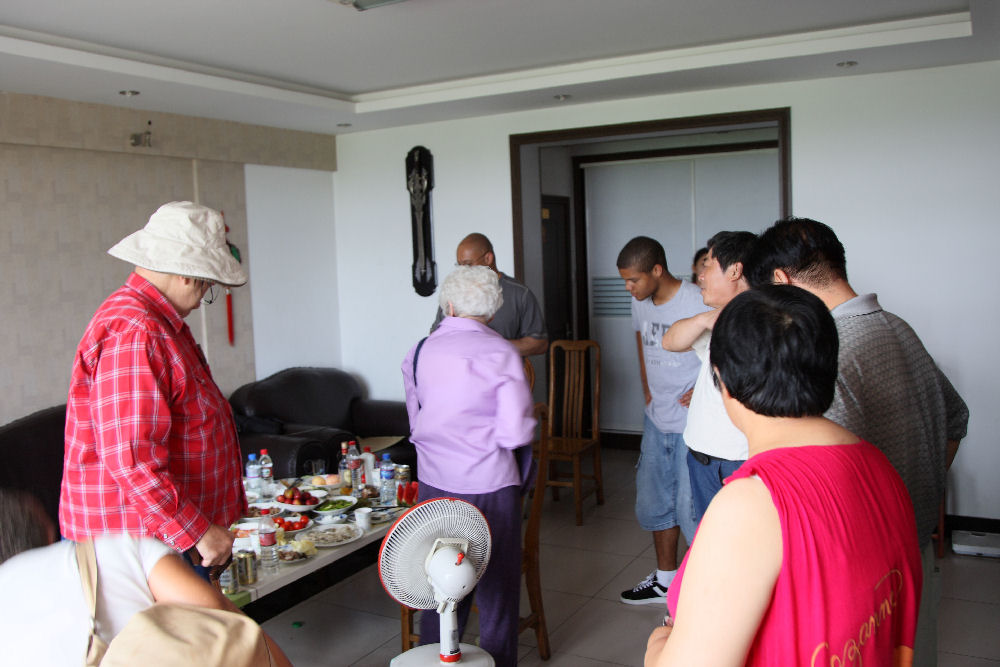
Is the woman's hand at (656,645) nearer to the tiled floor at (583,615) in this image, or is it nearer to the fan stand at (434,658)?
the fan stand at (434,658)

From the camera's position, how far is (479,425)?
2.63 metres

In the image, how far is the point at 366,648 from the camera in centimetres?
349

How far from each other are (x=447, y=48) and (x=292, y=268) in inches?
93.7

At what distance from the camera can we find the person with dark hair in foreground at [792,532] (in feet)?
3.36

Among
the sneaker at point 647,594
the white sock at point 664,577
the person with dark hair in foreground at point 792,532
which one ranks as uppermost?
the person with dark hair in foreground at point 792,532

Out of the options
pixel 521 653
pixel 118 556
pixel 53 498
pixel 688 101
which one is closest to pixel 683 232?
pixel 688 101

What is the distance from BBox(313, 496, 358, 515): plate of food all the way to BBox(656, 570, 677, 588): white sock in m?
1.50

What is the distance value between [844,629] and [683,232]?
567cm

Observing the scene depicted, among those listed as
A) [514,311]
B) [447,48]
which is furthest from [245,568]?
[447,48]

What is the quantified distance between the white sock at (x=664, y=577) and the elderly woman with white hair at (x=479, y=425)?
3.91ft

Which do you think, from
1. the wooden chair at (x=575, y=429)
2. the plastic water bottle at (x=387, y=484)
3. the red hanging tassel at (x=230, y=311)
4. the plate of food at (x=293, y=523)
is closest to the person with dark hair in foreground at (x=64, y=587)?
the plate of food at (x=293, y=523)

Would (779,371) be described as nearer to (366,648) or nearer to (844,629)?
(844,629)

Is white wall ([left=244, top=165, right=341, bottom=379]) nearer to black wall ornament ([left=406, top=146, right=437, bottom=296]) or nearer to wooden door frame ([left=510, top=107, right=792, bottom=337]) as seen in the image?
black wall ornament ([left=406, top=146, right=437, bottom=296])

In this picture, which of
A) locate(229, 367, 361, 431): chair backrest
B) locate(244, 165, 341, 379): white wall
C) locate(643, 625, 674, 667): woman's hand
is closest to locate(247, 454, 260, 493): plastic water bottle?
locate(229, 367, 361, 431): chair backrest
